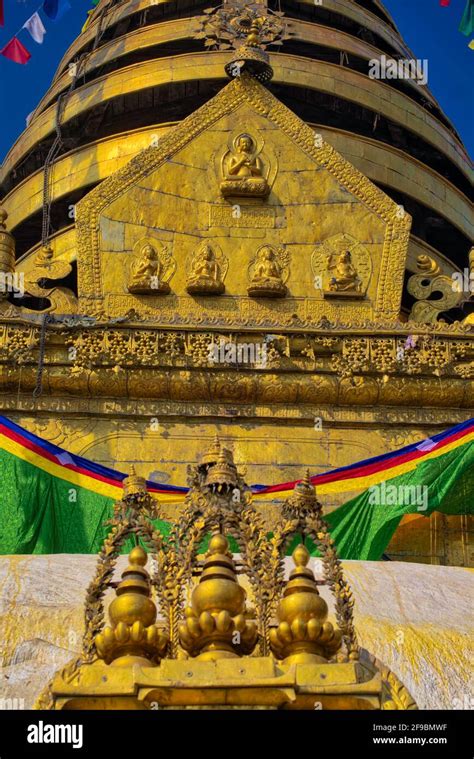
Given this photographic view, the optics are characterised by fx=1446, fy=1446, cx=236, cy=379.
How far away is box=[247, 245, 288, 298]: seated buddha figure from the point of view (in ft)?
63.2

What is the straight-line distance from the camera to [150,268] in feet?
63.6

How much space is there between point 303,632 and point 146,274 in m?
11.6

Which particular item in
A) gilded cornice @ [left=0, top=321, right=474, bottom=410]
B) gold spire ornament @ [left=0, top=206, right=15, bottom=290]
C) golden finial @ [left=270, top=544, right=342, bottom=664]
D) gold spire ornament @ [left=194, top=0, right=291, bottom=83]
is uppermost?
gold spire ornament @ [left=194, top=0, right=291, bottom=83]

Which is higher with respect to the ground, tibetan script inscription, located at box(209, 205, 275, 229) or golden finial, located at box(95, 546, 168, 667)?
tibetan script inscription, located at box(209, 205, 275, 229)

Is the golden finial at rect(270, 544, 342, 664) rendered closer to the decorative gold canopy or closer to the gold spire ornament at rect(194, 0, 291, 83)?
the decorative gold canopy

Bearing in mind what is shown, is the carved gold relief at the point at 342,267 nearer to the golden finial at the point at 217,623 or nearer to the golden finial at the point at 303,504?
the golden finial at the point at 303,504

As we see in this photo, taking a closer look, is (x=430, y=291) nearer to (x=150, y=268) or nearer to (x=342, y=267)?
(x=342, y=267)

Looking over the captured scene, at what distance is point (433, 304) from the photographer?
19.8 meters

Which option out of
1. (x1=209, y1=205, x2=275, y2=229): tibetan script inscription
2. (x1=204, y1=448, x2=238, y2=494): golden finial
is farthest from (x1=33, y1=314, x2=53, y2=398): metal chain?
(x1=204, y1=448, x2=238, y2=494): golden finial

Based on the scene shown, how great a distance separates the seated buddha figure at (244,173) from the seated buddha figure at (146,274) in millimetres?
1460

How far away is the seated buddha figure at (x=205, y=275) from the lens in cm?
1923

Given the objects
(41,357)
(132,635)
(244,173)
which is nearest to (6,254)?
(41,357)
